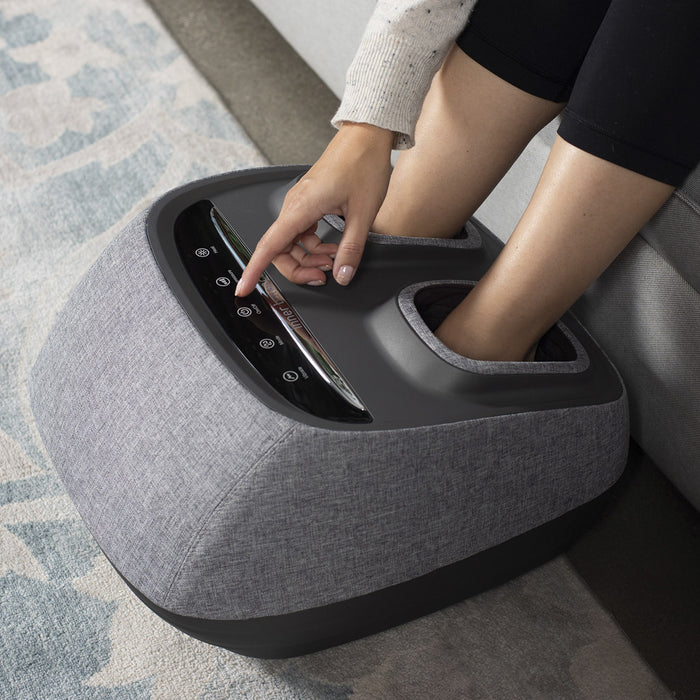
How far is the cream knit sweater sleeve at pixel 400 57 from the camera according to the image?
658 mm

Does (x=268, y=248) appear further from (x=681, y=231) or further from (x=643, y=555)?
(x=643, y=555)

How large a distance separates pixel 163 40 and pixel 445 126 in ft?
2.60

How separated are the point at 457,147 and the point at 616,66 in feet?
→ 0.56

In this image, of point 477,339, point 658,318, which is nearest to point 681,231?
point 658,318

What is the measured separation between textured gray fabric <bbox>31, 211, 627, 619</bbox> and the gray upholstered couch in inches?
4.4

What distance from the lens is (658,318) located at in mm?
739

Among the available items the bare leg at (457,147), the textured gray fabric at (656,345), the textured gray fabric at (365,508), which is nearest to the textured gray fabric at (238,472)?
the textured gray fabric at (365,508)

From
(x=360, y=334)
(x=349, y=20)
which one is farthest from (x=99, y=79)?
(x=360, y=334)

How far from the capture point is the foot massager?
559 mm

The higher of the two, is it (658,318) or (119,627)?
(658,318)

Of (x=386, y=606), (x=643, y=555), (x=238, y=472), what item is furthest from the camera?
(x=643, y=555)

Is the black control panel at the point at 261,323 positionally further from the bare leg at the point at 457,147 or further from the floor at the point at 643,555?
the floor at the point at 643,555

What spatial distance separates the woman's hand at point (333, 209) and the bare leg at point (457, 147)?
59mm

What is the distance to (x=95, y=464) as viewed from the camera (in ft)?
2.00
